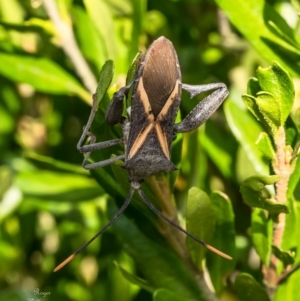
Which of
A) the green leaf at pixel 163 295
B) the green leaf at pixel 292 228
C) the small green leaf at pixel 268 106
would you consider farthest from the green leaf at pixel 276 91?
the green leaf at pixel 163 295

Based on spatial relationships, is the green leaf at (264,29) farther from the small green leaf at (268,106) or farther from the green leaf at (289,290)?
the green leaf at (289,290)

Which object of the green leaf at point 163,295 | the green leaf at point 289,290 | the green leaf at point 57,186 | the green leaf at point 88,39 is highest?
the green leaf at point 88,39

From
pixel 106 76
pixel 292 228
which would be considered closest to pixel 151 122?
pixel 106 76

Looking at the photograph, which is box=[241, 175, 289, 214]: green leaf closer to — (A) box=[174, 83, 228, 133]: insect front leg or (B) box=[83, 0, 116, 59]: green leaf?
(A) box=[174, 83, 228, 133]: insect front leg

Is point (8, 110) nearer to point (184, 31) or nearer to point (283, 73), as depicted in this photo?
point (184, 31)

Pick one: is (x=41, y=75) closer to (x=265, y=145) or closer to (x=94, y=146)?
(x=94, y=146)

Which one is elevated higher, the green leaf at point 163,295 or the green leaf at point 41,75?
the green leaf at point 41,75
